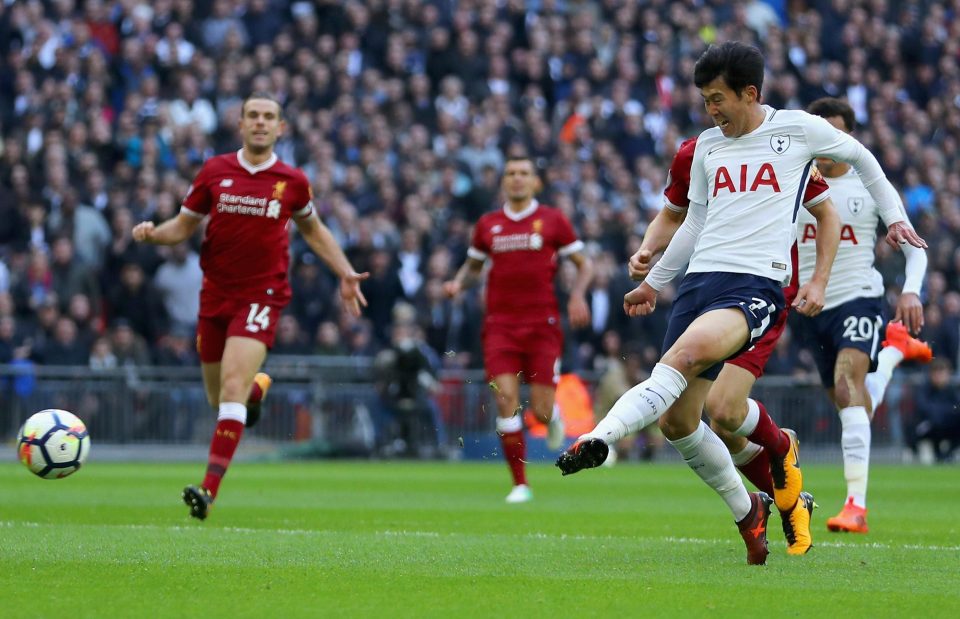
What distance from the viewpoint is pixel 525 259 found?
47.1 ft

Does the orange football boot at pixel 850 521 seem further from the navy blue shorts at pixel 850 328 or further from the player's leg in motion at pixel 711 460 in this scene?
the player's leg in motion at pixel 711 460

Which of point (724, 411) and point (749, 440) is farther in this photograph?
point (749, 440)

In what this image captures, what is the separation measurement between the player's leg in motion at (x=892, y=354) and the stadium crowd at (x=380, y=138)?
33.2 feet

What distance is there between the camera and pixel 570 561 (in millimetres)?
8000

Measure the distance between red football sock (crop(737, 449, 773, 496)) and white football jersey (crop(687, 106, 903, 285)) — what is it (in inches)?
46.1

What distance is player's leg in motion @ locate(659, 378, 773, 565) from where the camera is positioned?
755 cm

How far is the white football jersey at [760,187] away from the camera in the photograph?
7.59m

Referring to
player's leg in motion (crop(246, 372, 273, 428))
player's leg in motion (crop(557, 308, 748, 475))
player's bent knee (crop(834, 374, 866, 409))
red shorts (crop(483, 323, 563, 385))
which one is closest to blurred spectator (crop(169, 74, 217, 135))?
red shorts (crop(483, 323, 563, 385))

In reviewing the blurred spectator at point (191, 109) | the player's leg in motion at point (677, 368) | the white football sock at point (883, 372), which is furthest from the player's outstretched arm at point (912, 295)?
the blurred spectator at point (191, 109)

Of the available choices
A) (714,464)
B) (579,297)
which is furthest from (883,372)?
(714,464)

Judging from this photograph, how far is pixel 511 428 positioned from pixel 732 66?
23.0ft

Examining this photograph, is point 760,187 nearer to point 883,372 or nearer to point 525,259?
point 883,372

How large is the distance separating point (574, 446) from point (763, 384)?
55.0 ft

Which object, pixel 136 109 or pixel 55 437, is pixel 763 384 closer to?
pixel 136 109
